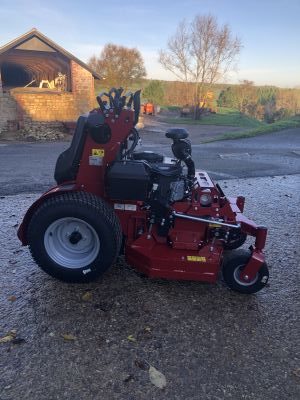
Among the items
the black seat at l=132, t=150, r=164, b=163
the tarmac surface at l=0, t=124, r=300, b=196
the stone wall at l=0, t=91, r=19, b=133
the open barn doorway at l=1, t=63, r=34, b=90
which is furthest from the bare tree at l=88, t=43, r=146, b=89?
the black seat at l=132, t=150, r=164, b=163

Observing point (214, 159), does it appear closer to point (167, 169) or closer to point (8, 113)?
point (167, 169)

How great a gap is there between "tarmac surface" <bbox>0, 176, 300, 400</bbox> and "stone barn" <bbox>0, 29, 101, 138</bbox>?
13715mm

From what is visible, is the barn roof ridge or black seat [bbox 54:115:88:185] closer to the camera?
black seat [bbox 54:115:88:185]

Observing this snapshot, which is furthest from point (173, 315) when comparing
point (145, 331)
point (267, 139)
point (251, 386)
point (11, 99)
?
point (11, 99)

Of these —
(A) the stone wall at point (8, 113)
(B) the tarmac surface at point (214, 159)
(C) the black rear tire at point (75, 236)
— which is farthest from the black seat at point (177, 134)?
(A) the stone wall at point (8, 113)

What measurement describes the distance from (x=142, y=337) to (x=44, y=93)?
17.1m

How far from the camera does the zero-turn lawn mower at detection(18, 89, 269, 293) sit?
10.6 ft

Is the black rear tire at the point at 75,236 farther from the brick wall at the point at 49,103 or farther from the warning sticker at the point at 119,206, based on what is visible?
the brick wall at the point at 49,103

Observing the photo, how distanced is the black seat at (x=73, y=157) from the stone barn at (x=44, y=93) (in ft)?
42.8

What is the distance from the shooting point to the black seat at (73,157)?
10.8ft

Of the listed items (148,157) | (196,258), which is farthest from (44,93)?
(196,258)

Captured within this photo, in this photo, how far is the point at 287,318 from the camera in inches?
124

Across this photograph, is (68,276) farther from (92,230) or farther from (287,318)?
(287,318)

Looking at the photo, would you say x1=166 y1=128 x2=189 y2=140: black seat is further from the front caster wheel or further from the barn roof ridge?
the barn roof ridge
